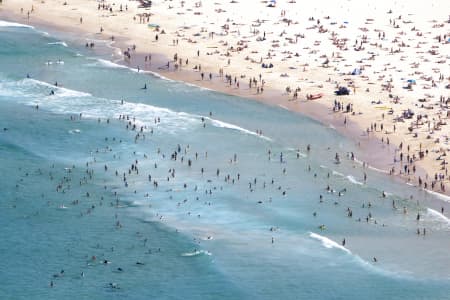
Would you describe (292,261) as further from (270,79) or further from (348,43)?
(348,43)

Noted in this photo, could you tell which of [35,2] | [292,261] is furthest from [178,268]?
[35,2]

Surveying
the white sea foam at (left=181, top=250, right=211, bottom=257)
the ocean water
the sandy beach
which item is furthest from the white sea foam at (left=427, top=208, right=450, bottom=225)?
the white sea foam at (left=181, top=250, right=211, bottom=257)

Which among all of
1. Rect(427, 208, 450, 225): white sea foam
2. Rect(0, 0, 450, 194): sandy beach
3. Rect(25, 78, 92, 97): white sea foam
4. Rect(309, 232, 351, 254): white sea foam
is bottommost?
Rect(309, 232, 351, 254): white sea foam

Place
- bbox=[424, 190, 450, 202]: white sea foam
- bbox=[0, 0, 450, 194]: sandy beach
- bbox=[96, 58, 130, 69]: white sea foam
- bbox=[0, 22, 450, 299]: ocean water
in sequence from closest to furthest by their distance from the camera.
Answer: bbox=[0, 22, 450, 299]: ocean water → bbox=[424, 190, 450, 202]: white sea foam → bbox=[0, 0, 450, 194]: sandy beach → bbox=[96, 58, 130, 69]: white sea foam

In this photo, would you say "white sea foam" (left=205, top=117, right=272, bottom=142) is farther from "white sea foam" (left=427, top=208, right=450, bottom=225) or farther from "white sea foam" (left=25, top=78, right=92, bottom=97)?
"white sea foam" (left=427, top=208, right=450, bottom=225)

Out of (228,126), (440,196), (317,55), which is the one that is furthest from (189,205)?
(317,55)

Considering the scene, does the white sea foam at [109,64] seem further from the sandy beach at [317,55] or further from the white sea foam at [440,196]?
the white sea foam at [440,196]
